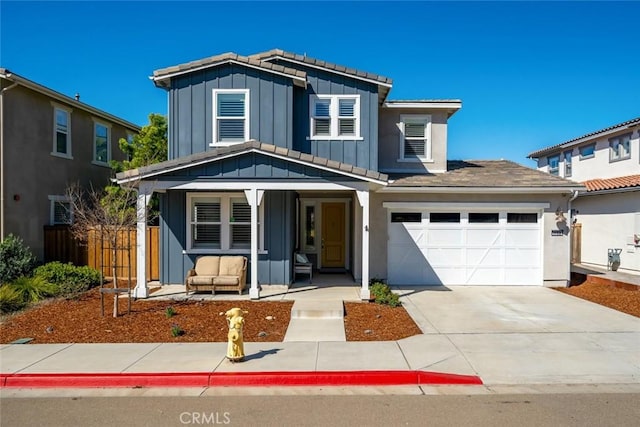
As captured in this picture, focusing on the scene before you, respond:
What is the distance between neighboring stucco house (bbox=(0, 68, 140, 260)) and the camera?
12992mm

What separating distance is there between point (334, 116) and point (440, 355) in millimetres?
8047

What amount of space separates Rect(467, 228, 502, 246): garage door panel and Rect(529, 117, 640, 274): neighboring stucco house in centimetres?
297

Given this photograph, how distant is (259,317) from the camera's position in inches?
358

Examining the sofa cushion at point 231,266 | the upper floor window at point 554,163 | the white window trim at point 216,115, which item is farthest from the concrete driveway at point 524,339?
the upper floor window at point 554,163

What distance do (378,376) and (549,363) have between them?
2744 mm

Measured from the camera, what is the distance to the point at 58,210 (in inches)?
604

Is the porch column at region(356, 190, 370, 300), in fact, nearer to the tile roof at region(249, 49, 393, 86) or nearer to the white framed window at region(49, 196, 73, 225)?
the tile roof at region(249, 49, 393, 86)

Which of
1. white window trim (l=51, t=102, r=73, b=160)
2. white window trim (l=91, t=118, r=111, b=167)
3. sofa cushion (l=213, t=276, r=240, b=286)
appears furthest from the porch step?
white window trim (l=91, t=118, r=111, b=167)

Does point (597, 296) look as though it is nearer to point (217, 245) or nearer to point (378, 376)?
point (378, 376)

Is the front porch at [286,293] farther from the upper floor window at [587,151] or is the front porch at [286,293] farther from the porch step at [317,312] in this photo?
the upper floor window at [587,151]

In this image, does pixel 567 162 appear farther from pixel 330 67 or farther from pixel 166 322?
pixel 166 322

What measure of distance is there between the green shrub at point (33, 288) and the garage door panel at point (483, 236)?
11.7 m

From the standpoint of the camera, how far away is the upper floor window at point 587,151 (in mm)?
20070

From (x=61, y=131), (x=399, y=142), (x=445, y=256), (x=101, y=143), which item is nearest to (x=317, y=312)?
(x=445, y=256)
